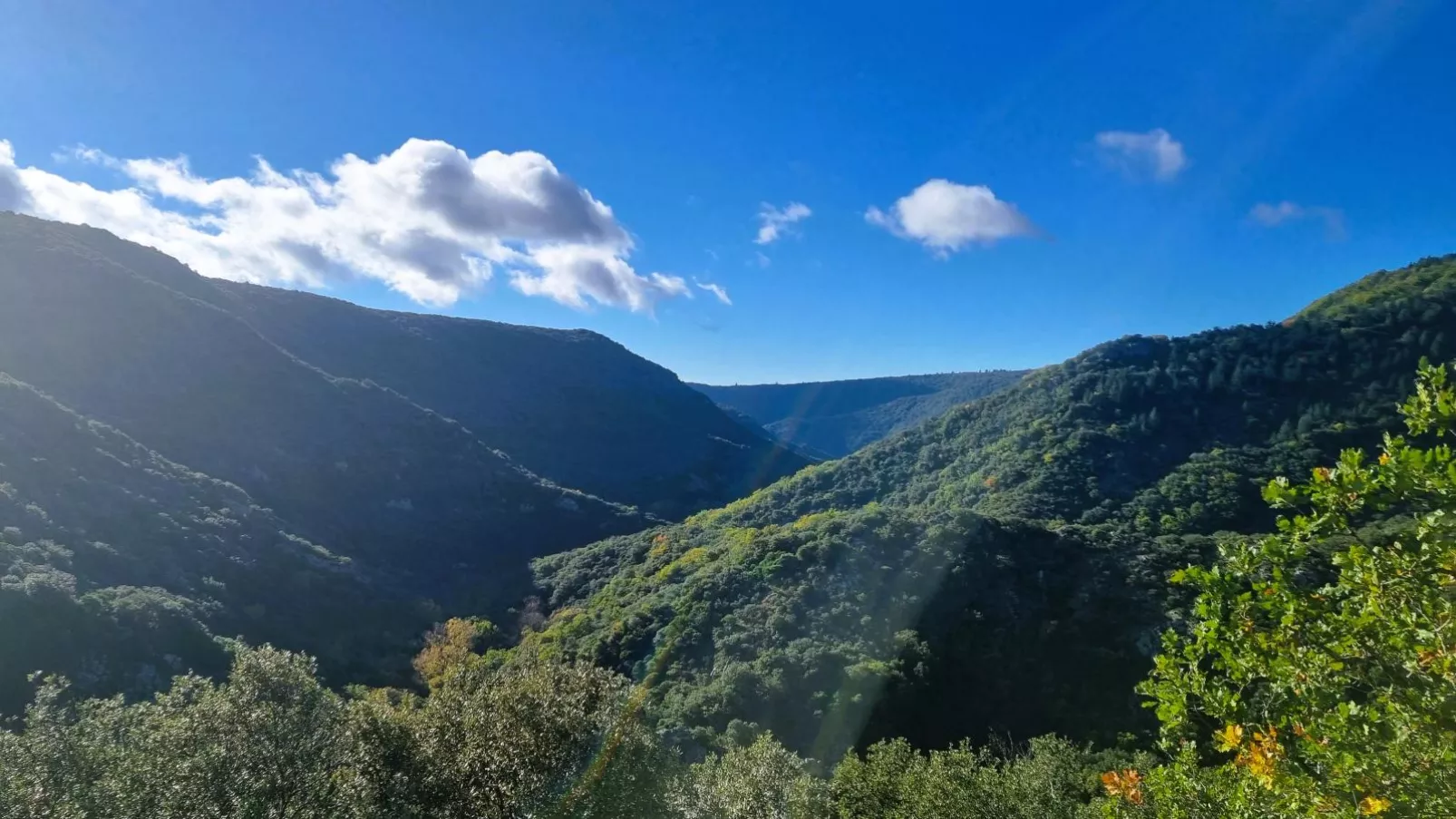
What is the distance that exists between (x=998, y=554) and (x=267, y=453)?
7931 centimetres

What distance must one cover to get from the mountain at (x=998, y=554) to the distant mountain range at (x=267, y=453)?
1661 cm

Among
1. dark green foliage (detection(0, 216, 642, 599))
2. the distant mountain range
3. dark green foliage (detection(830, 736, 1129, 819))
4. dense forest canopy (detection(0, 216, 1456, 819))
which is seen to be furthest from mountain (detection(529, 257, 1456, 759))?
the distant mountain range

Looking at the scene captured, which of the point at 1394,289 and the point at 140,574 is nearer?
the point at 140,574

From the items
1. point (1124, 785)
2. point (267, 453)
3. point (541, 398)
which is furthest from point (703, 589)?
point (541, 398)

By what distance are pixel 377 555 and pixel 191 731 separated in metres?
62.9

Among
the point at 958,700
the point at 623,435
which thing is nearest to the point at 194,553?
the point at 958,700

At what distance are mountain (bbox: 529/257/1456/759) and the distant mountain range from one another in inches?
654

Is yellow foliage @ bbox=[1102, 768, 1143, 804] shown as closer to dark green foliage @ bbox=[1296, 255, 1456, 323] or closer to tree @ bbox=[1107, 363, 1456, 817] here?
tree @ bbox=[1107, 363, 1456, 817]

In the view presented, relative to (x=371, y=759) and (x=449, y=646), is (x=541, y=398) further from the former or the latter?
(x=371, y=759)

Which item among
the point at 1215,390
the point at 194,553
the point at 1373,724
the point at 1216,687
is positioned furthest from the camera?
the point at 1215,390

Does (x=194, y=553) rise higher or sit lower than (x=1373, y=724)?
lower

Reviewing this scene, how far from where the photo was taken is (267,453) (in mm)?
76750

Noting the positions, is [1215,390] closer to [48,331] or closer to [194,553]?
[194,553]

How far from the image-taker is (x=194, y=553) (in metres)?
50.2
